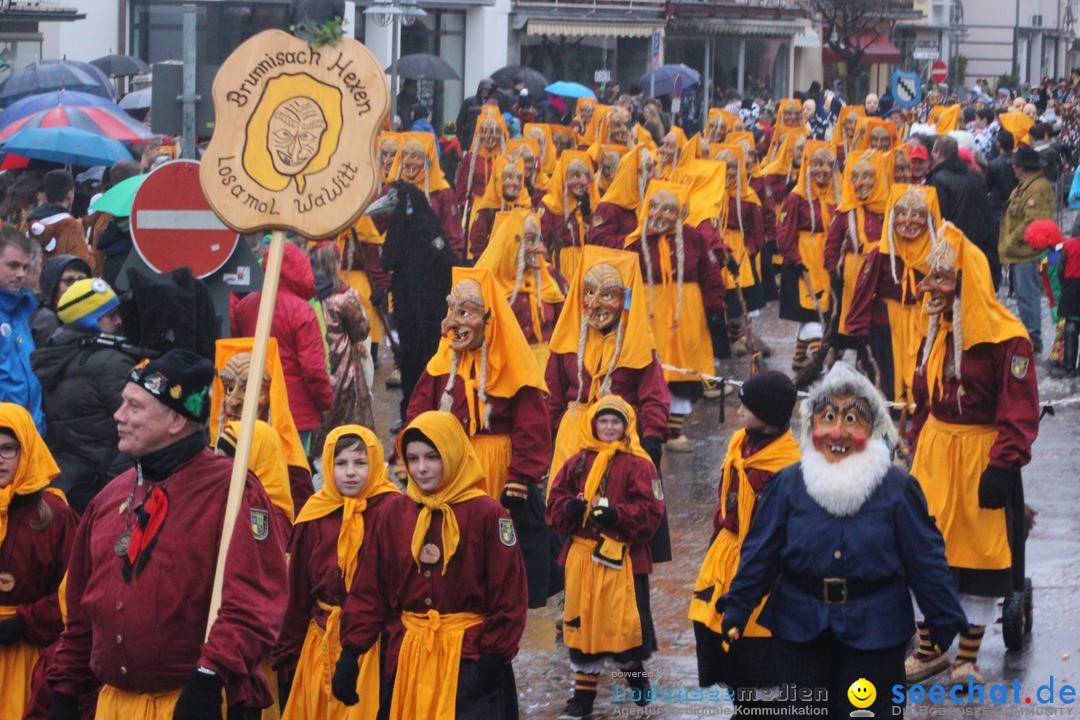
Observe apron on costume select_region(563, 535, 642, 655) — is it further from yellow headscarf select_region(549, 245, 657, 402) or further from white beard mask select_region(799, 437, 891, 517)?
yellow headscarf select_region(549, 245, 657, 402)

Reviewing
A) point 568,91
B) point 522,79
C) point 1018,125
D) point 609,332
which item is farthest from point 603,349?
point 568,91

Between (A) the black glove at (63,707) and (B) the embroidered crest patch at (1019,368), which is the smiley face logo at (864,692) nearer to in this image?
(B) the embroidered crest patch at (1019,368)

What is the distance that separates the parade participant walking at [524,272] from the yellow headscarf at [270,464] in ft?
17.7

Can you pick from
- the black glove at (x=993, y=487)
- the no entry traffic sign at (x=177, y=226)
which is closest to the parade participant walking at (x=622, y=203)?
the no entry traffic sign at (x=177, y=226)

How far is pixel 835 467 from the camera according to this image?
19.4 ft

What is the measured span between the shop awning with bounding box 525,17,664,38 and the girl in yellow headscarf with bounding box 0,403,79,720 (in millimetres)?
37046

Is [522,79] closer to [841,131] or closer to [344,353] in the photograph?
[841,131]

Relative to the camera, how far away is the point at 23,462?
6.35 meters

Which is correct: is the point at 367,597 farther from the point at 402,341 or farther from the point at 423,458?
the point at 402,341

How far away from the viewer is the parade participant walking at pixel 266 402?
25.5 ft

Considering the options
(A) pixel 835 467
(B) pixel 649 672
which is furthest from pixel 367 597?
(B) pixel 649 672

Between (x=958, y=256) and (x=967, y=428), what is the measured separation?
2.50 ft

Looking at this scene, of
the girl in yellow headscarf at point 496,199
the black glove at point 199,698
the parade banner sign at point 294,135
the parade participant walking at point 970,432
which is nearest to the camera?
the black glove at point 199,698

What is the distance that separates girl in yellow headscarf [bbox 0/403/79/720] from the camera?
6.28 meters
